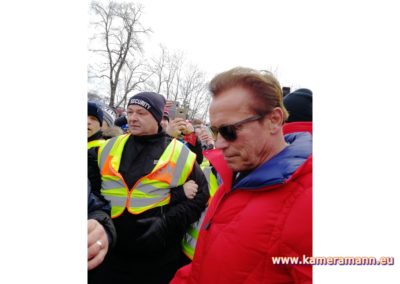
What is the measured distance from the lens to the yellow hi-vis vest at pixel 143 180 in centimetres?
158

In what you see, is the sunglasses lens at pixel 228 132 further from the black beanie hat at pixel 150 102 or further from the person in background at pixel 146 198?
the black beanie hat at pixel 150 102

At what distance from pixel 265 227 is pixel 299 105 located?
2.47ft

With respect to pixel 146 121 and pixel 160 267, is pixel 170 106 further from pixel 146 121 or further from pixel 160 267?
pixel 160 267

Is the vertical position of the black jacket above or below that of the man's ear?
below

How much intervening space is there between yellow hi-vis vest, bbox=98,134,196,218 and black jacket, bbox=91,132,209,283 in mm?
32

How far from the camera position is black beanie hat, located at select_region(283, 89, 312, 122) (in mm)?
1273

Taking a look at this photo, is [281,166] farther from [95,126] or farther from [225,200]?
[95,126]

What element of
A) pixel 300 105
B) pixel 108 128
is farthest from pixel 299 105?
pixel 108 128

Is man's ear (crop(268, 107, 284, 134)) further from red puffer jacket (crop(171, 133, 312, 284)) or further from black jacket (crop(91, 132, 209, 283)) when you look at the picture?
black jacket (crop(91, 132, 209, 283))

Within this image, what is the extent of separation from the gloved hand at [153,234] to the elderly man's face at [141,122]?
0.55 meters

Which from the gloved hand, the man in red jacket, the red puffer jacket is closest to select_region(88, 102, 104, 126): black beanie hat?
the gloved hand

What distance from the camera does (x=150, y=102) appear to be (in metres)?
1.82

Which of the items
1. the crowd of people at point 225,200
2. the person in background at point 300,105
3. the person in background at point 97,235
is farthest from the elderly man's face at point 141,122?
the person in background at point 300,105

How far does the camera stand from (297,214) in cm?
74
